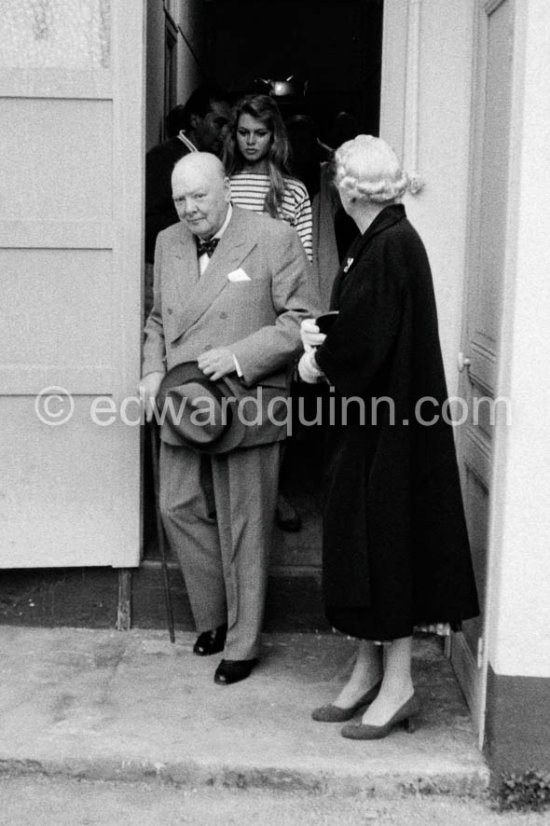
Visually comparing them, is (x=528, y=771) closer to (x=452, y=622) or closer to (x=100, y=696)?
(x=452, y=622)

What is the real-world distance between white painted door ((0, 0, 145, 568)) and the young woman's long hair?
0.58 meters

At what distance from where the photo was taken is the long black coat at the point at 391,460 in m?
3.64

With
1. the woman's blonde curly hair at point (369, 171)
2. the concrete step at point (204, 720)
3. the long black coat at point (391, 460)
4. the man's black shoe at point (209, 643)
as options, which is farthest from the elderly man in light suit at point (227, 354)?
the woman's blonde curly hair at point (369, 171)

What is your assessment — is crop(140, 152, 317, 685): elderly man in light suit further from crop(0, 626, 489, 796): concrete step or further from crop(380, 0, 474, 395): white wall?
crop(380, 0, 474, 395): white wall

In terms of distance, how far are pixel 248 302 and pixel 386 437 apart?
0.89 m

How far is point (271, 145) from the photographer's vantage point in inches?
200

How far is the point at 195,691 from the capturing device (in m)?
4.30

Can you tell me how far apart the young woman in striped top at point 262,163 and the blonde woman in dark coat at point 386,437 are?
132 cm

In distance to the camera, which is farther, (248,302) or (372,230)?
(248,302)

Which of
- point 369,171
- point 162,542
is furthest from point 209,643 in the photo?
point 369,171

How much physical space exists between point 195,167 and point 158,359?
0.70 meters

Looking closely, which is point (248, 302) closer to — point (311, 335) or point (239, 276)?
point (239, 276)

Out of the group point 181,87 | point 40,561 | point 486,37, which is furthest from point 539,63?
point 181,87

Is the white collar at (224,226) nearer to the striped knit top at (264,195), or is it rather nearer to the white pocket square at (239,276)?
the white pocket square at (239,276)
